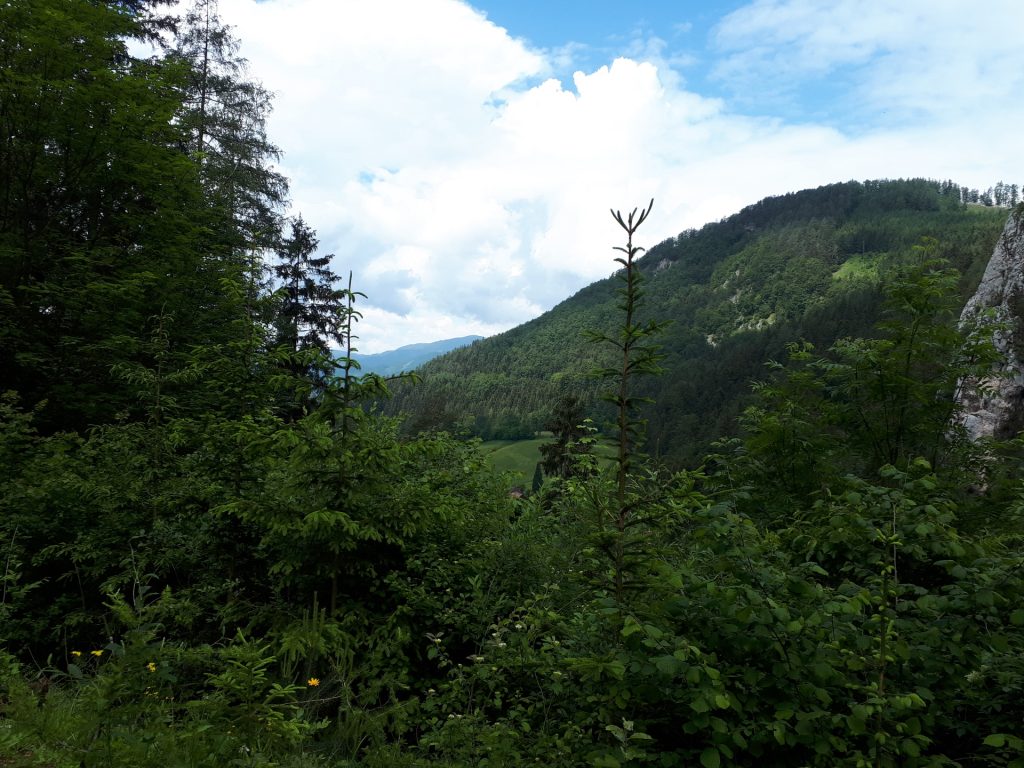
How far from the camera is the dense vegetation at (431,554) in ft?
9.22

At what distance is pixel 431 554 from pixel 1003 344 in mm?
18034

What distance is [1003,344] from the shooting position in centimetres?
1482

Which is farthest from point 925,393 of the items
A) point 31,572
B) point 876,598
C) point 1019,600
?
point 31,572

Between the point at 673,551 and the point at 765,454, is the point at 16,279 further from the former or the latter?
the point at 765,454

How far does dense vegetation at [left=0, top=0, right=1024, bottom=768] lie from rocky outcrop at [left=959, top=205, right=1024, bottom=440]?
0.39 meters

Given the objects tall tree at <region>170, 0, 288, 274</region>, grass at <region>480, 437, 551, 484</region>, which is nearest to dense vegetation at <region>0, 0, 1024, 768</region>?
tall tree at <region>170, 0, 288, 274</region>

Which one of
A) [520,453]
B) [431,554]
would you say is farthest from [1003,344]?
[520,453]

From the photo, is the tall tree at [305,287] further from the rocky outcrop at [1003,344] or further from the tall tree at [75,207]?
the rocky outcrop at [1003,344]

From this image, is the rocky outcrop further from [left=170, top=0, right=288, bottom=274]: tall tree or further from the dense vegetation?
[left=170, top=0, right=288, bottom=274]: tall tree

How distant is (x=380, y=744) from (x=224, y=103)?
2406cm

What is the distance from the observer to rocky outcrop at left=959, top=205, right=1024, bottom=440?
6.68 meters

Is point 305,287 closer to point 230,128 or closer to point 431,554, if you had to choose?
point 230,128

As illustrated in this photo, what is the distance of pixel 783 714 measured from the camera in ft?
8.46

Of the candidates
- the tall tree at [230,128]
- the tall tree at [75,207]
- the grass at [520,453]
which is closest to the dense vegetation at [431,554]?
the tall tree at [75,207]
